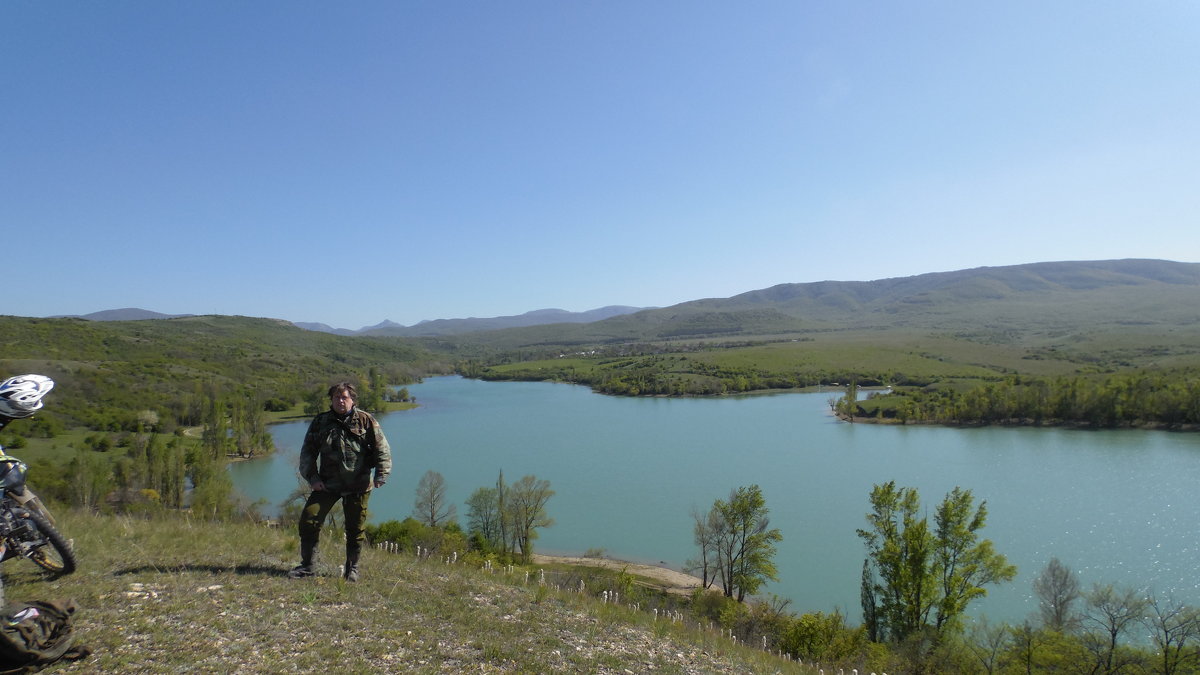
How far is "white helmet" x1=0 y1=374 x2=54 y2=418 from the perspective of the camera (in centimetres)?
362

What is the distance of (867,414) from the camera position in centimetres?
7431

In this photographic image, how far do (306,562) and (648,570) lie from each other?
2476 cm

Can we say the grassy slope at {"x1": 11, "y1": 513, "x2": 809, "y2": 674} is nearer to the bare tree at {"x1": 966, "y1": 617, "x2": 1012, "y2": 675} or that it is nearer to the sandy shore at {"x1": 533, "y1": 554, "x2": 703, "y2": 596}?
the bare tree at {"x1": 966, "y1": 617, "x2": 1012, "y2": 675}

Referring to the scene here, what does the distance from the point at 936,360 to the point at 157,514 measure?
127 metres

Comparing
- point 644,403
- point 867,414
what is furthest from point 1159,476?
point 644,403

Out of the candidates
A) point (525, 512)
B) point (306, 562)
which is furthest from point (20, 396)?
point (525, 512)

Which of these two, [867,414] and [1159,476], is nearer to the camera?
[1159,476]

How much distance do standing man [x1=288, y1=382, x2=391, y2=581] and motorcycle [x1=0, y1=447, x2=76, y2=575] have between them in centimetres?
176

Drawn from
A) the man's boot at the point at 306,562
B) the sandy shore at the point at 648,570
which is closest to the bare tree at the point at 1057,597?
the sandy shore at the point at 648,570

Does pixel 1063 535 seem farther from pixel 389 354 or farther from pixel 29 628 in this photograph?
pixel 389 354

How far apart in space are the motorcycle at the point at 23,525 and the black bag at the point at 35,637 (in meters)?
0.70

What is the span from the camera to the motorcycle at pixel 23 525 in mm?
3977

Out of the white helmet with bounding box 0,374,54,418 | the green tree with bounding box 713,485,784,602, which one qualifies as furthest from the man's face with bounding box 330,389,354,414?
the green tree with bounding box 713,485,784,602

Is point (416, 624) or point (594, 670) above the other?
point (416, 624)
